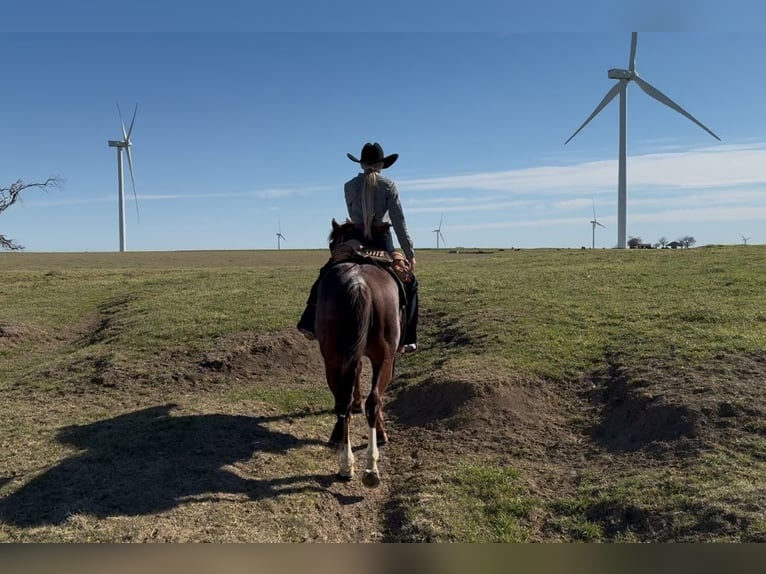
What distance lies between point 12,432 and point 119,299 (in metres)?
12.6

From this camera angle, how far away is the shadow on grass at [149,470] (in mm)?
5164

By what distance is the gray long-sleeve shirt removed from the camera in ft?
22.9

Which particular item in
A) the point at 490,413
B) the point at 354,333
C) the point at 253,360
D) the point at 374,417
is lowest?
the point at 490,413

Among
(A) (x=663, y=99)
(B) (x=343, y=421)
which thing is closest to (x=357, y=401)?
(B) (x=343, y=421)

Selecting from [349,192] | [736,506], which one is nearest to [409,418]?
[349,192]

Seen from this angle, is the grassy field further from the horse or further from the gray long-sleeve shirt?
the gray long-sleeve shirt

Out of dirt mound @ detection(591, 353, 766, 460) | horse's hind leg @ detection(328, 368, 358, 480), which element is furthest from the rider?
dirt mound @ detection(591, 353, 766, 460)

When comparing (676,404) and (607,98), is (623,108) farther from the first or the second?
(676,404)

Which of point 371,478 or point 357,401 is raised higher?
point 357,401

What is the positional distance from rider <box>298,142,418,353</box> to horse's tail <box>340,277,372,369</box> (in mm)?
1161

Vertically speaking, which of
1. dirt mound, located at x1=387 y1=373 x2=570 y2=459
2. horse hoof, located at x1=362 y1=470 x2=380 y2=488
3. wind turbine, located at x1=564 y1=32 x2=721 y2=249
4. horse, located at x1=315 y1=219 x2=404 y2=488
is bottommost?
horse hoof, located at x1=362 y1=470 x2=380 y2=488

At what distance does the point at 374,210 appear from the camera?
701cm

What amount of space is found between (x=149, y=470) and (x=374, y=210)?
361 centimetres

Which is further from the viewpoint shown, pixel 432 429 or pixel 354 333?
pixel 432 429
